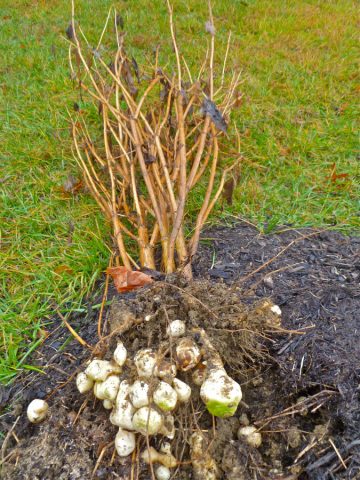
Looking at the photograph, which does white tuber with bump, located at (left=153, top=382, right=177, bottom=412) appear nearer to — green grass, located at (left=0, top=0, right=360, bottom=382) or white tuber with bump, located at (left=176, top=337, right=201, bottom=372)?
white tuber with bump, located at (left=176, top=337, right=201, bottom=372)

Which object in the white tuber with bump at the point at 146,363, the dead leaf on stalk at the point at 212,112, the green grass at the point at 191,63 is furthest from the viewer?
the green grass at the point at 191,63

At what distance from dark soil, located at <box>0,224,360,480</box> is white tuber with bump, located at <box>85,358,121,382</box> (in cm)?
11

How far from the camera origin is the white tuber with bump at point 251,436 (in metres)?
1.59

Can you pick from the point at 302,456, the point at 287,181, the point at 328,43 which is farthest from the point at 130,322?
the point at 328,43

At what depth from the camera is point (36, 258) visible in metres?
2.55

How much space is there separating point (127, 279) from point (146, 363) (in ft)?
1.87

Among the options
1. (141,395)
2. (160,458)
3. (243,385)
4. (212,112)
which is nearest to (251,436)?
A: (243,385)

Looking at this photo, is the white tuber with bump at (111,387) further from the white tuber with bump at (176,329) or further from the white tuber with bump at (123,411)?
the white tuber with bump at (176,329)

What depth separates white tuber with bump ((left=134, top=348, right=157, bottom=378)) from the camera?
61.3 inches

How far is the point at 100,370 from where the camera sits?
162 cm

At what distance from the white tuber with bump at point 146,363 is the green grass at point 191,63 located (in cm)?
71

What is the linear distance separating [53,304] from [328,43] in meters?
4.00

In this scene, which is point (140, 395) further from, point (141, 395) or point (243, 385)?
point (243, 385)

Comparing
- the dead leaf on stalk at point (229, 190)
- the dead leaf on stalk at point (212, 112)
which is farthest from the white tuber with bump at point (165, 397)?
the dead leaf on stalk at point (229, 190)
